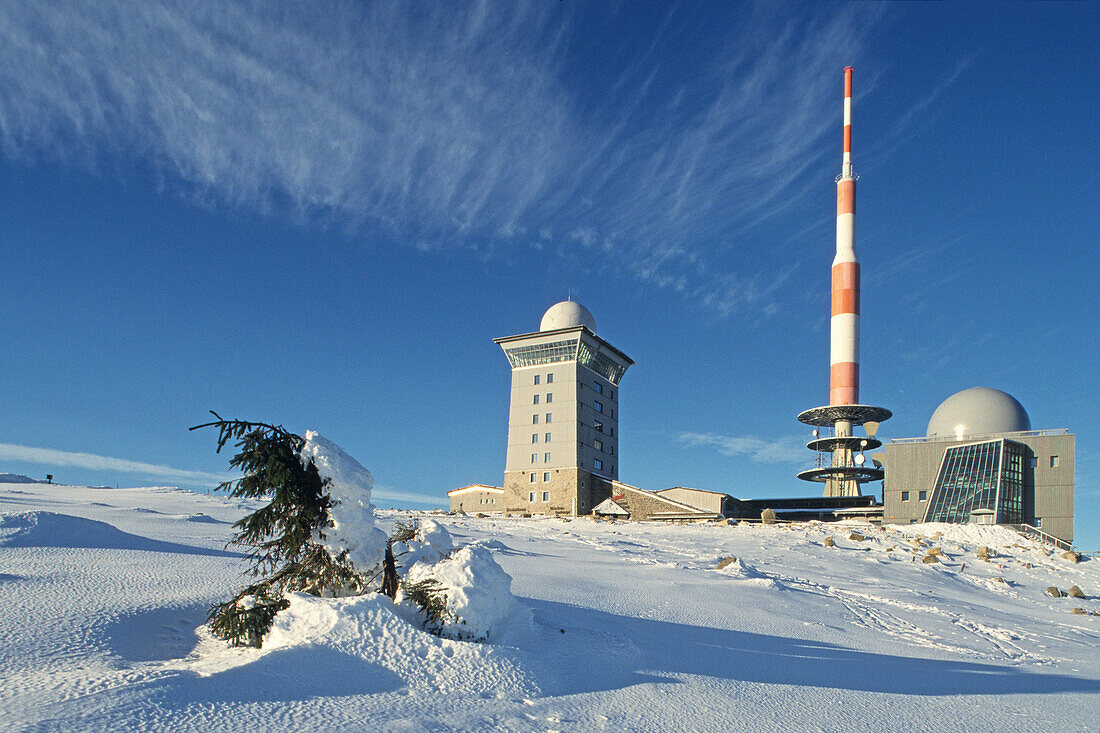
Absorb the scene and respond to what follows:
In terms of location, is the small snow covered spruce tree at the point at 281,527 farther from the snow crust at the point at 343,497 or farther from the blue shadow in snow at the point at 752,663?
the blue shadow in snow at the point at 752,663

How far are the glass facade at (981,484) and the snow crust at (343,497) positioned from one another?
4467 centimetres

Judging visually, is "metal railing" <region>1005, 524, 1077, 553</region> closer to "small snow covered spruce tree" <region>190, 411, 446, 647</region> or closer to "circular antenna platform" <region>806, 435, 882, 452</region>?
"circular antenna platform" <region>806, 435, 882, 452</region>

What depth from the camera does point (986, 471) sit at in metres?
43.6

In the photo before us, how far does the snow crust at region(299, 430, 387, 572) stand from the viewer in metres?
6.49

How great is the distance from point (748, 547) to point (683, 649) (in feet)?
48.4

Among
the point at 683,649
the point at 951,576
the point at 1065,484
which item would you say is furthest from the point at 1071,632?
the point at 1065,484

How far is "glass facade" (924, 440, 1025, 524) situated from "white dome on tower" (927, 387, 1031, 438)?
150 inches

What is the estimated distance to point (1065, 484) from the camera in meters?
43.3

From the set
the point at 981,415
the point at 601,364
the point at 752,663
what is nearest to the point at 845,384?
the point at 981,415

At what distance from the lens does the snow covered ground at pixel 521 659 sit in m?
4.56

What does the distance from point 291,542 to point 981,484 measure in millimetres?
46595

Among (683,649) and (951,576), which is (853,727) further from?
(951,576)

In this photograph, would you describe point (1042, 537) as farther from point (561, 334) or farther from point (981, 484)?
point (561, 334)

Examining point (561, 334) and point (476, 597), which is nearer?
point (476, 597)
